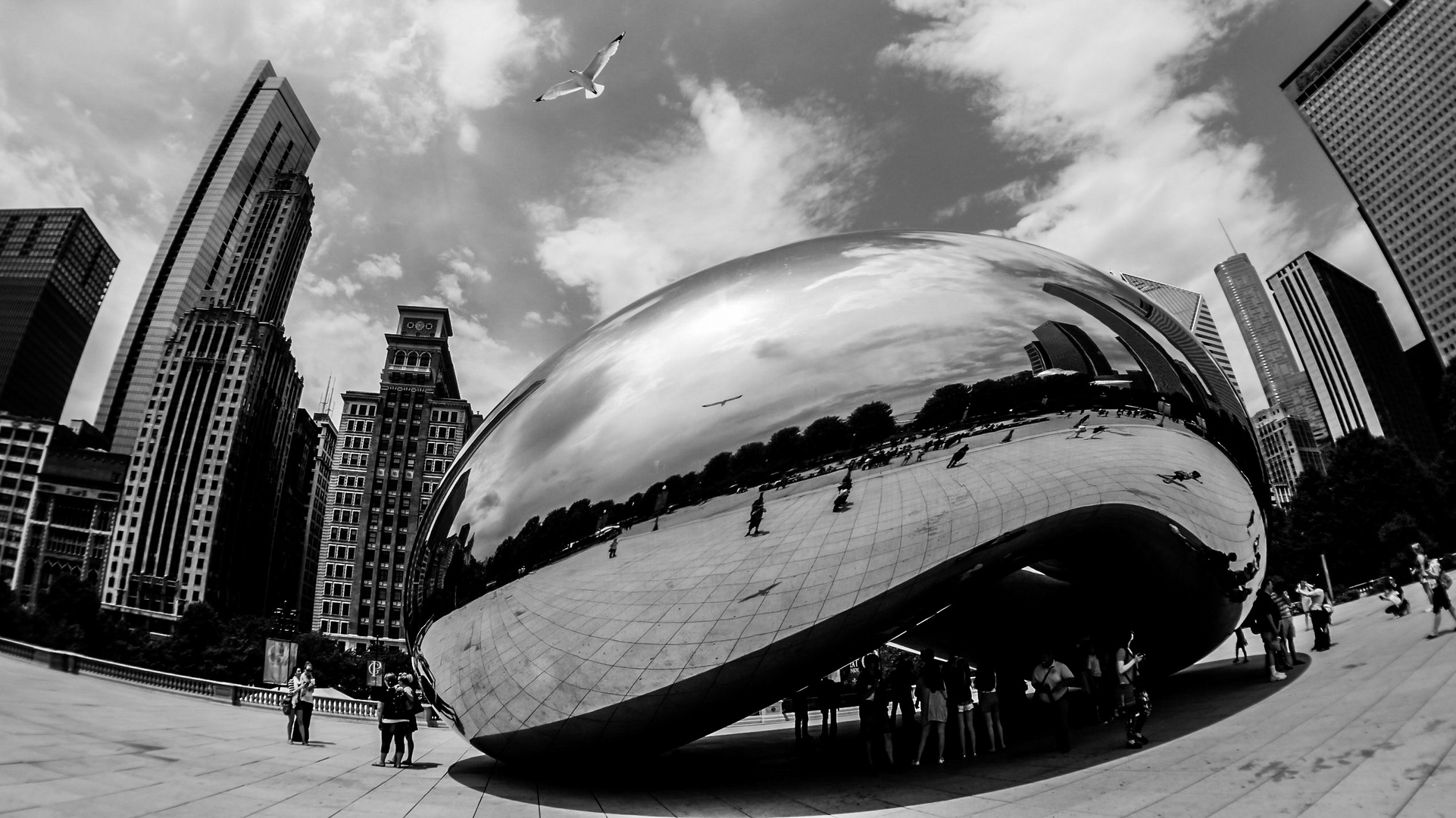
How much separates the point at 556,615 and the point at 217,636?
3091 inches

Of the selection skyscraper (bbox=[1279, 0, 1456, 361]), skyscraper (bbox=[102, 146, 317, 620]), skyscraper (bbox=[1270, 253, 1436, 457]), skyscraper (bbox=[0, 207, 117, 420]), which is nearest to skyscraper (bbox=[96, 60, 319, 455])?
skyscraper (bbox=[102, 146, 317, 620])

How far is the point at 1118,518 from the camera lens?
238 inches

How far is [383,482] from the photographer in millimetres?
111500

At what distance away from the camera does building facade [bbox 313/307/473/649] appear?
10344 centimetres

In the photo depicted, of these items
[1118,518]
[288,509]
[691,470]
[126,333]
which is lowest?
[1118,518]

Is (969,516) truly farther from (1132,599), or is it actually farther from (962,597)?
(1132,599)

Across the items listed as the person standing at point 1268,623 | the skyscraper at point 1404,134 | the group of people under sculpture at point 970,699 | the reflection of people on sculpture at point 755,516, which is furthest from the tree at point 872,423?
the skyscraper at point 1404,134

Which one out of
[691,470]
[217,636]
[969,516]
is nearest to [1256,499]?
[969,516]

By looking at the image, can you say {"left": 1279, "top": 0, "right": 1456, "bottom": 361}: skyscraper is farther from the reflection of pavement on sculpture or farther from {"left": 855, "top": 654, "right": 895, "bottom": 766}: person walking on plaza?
the reflection of pavement on sculpture

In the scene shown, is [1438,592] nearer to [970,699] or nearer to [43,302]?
[970,699]

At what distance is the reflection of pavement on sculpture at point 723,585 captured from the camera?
480cm

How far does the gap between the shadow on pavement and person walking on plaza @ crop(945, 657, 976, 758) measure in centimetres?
19

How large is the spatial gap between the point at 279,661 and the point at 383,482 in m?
95.3

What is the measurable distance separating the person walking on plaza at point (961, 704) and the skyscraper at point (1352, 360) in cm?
22316
